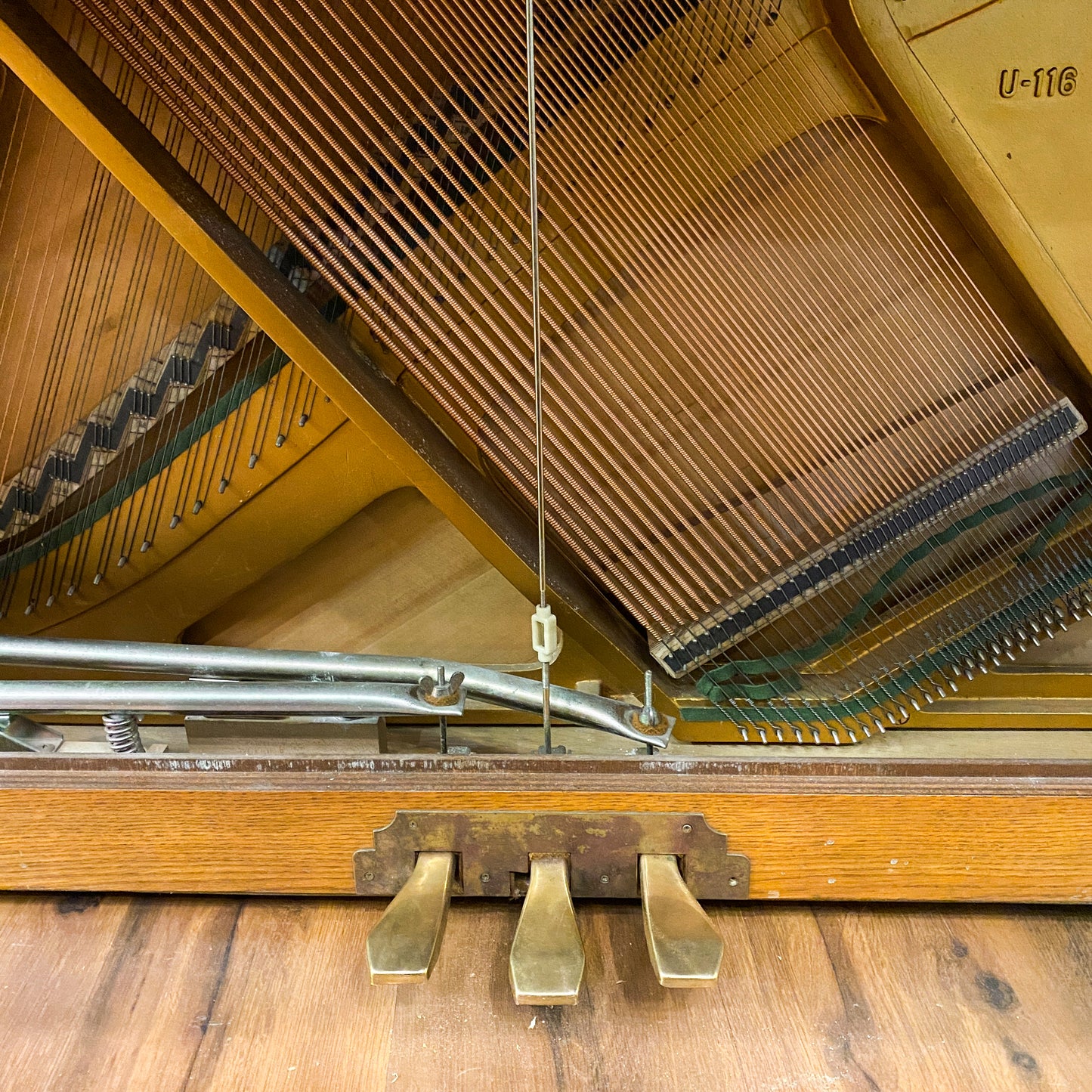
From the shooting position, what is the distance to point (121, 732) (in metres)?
1.35

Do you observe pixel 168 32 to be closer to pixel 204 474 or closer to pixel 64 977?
pixel 204 474

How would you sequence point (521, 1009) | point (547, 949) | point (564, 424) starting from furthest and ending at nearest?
point (564, 424), point (521, 1009), point (547, 949)

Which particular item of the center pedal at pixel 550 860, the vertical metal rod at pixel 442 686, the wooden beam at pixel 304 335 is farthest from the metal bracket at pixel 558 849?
the wooden beam at pixel 304 335

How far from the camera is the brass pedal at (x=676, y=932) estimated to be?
0.98 m

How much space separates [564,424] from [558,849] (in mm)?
701

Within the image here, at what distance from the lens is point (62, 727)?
1630mm

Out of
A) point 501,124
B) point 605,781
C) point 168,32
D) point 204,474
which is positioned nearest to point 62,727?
point 204,474

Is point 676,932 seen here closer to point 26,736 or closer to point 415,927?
point 415,927

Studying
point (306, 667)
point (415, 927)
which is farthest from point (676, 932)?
point (306, 667)

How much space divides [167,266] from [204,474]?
1.33 ft

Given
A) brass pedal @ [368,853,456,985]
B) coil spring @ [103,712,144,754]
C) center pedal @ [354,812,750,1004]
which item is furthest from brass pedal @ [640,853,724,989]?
coil spring @ [103,712,144,754]

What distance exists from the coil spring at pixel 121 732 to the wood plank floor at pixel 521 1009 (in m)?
0.21

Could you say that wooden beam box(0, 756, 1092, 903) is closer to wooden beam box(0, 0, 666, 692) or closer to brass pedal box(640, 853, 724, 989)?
brass pedal box(640, 853, 724, 989)

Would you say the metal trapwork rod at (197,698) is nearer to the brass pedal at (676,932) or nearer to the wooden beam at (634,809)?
the wooden beam at (634,809)
